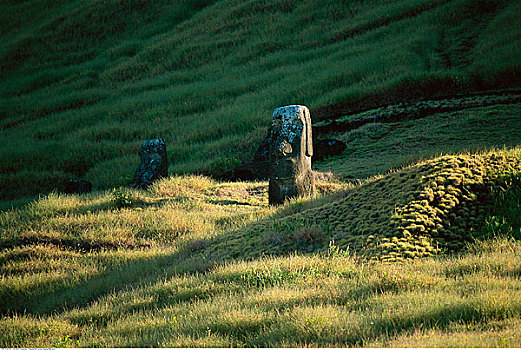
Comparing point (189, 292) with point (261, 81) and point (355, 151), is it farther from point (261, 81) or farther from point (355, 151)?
point (261, 81)

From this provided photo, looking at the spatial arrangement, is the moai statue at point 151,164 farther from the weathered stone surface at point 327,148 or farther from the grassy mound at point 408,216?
the grassy mound at point 408,216

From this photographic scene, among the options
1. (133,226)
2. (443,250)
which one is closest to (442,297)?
(443,250)

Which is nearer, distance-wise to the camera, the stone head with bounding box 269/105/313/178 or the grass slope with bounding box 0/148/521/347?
the grass slope with bounding box 0/148/521/347

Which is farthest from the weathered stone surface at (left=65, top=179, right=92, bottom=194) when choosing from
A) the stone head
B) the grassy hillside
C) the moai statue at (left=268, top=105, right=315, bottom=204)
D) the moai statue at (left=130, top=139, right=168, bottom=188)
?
the stone head

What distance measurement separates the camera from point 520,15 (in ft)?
93.2

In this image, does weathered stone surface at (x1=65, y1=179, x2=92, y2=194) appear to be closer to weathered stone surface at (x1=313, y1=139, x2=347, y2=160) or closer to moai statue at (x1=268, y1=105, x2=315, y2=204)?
moai statue at (x1=268, y1=105, x2=315, y2=204)

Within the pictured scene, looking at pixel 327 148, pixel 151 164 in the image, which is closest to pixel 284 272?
pixel 151 164

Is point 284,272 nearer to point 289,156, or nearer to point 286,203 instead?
point 286,203

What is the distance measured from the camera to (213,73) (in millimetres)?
35156

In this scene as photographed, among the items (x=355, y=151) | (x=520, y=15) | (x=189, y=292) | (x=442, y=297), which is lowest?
(x=355, y=151)

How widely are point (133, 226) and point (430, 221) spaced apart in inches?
283

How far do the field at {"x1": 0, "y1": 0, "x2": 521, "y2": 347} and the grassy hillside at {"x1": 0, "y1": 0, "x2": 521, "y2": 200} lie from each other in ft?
0.54

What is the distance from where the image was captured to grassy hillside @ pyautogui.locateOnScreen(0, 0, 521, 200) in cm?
2294

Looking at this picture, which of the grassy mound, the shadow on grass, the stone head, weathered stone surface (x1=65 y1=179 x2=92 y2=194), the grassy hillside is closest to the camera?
the grassy mound
